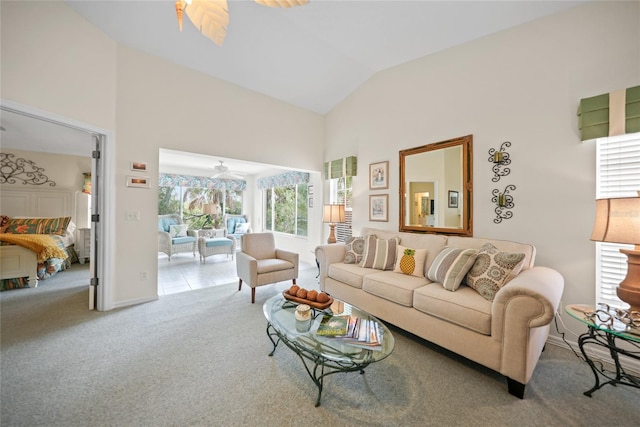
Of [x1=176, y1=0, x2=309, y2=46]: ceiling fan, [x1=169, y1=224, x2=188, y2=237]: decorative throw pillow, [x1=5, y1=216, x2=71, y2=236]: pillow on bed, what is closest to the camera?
[x1=176, y1=0, x2=309, y2=46]: ceiling fan

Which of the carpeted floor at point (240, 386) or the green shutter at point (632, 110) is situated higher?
the green shutter at point (632, 110)

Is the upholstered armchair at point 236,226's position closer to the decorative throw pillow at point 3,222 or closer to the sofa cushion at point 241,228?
the sofa cushion at point 241,228

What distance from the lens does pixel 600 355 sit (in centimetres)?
204

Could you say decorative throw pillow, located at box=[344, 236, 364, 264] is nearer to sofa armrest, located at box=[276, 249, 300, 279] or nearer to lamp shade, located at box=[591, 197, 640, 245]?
sofa armrest, located at box=[276, 249, 300, 279]

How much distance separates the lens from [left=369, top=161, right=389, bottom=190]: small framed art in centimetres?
372

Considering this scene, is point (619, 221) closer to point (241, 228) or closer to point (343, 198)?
point (343, 198)

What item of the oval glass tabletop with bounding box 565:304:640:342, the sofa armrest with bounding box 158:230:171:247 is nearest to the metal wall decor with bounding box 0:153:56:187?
the sofa armrest with bounding box 158:230:171:247

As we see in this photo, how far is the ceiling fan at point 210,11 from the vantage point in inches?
51.8

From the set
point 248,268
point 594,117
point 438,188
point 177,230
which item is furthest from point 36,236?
point 594,117

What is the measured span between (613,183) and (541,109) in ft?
2.89

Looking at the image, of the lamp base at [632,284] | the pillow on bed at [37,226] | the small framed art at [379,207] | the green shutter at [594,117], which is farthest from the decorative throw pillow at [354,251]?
the pillow on bed at [37,226]

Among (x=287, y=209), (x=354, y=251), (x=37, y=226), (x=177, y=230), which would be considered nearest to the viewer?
(x=354, y=251)

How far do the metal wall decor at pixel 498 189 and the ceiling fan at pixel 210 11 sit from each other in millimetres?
2422

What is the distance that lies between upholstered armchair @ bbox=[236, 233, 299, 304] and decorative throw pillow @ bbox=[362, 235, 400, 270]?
112cm
